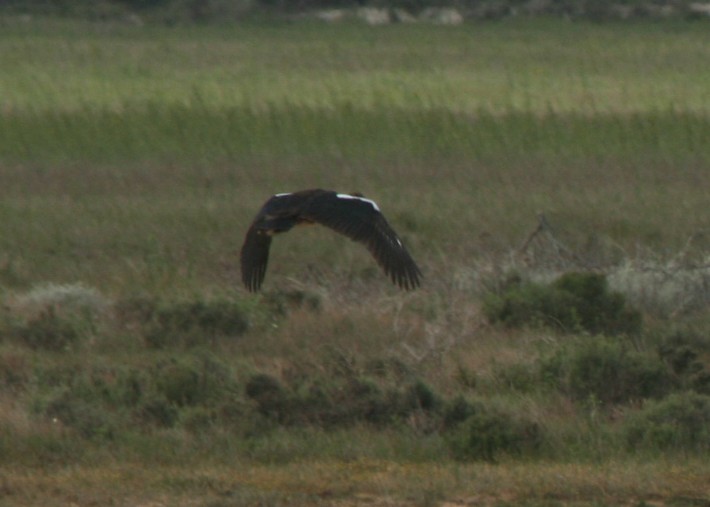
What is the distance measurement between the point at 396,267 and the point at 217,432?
1.17m

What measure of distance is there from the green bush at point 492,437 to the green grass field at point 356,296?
0.01m

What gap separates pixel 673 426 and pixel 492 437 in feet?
2.81

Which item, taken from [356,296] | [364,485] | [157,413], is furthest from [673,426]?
[356,296]

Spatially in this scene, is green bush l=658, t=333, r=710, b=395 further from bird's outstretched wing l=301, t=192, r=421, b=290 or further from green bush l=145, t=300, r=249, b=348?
green bush l=145, t=300, r=249, b=348

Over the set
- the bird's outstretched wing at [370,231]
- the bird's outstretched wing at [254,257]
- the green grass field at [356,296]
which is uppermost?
the bird's outstretched wing at [370,231]

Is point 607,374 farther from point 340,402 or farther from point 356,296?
point 356,296

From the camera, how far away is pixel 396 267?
826 cm

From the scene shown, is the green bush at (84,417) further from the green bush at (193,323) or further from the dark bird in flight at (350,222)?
the green bush at (193,323)

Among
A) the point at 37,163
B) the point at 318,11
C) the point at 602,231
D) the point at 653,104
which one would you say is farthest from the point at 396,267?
the point at 318,11

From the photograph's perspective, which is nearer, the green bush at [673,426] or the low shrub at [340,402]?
the green bush at [673,426]

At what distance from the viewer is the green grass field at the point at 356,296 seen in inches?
306

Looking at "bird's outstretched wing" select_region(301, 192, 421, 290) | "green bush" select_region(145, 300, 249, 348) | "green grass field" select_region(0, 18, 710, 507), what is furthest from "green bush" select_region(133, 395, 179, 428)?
"green bush" select_region(145, 300, 249, 348)

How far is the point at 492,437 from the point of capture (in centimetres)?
789

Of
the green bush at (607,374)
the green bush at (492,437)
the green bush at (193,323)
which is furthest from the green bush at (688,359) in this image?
the green bush at (193,323)
